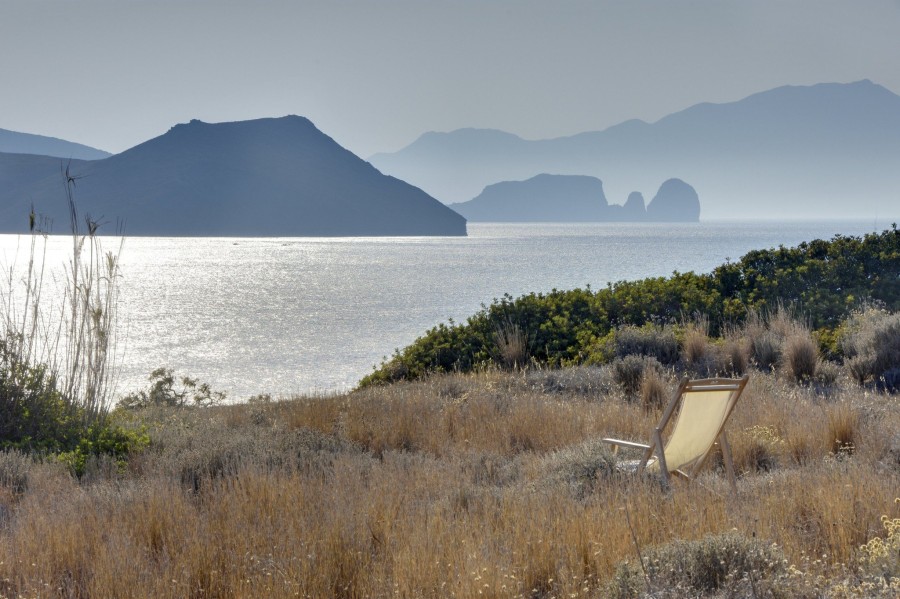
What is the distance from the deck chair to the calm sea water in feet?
18.1

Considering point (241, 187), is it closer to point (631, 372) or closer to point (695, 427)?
point (631, 372)

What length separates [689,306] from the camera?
1341 centimetres

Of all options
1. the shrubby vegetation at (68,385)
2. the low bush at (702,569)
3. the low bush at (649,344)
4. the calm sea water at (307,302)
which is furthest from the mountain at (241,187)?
the low bush at (702,569)

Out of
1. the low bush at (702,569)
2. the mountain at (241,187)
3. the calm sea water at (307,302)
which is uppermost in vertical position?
the mountain at (241,187)

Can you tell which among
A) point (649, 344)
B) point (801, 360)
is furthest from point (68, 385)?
point (801, 360)

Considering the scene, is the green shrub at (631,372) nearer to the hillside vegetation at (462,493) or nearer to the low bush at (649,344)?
the hillside vegetation at (462,493)

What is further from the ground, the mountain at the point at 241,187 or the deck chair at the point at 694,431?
the mountain at the point at 241,187

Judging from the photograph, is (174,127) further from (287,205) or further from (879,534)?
(879,534)

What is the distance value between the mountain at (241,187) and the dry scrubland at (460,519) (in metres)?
155

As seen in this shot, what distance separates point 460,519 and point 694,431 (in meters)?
1.75

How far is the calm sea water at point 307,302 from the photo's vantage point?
30016 mm

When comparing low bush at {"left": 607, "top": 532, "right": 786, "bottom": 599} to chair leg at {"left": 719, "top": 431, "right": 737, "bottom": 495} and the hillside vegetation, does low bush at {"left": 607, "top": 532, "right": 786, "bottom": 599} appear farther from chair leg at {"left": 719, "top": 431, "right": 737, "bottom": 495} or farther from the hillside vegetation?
chair leg at {"left": 719, "top": 431, "right": 737, "bottom": 495}

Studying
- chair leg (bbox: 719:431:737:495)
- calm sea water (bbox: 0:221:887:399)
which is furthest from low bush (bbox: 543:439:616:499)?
calm sea water (bbox: 0:221:887:399)

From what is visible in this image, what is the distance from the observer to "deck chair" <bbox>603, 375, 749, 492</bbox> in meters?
4.88
